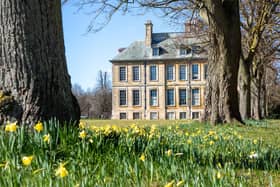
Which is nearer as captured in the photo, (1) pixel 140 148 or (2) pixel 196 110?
(1) pixel 140 148

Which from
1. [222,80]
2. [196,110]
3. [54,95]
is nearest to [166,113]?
[196,110]

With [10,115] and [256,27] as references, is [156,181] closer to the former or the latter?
[10,115]

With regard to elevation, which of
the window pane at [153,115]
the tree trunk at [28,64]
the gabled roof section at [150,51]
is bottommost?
the window pane at [153,115]

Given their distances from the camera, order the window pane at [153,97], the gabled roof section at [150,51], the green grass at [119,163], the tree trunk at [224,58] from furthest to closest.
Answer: the window pane at [153,97]
the gabled roof section at [150,51]
the tree trunk at [224,58]
the green grass at [119,163]

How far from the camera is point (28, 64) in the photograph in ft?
13.8

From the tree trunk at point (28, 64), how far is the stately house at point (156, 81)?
164ft

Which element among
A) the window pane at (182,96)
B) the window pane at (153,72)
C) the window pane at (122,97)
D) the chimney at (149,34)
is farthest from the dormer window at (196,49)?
the window pane at (122,97)

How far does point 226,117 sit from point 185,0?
765 centimetres

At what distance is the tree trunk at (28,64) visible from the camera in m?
4.15

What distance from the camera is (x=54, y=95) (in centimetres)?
436

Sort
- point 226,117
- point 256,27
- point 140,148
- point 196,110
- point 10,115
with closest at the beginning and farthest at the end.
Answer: point 140,148, point 10,115, point 226,117, point 256,27, point 196,110

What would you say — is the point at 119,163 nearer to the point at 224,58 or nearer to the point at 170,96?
the point at 224,58

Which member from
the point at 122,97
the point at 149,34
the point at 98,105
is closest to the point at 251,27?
the point at 149,34

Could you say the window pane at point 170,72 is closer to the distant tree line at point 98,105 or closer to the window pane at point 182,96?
the window pane at point 182,96
